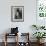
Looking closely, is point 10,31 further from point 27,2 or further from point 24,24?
point 27,2

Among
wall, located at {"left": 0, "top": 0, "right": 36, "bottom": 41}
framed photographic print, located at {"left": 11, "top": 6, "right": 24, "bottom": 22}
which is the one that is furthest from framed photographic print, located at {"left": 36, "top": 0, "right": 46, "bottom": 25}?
framed photographic print, located at {"left": 11, "top": 6, "right": 24, "bottom": 22}

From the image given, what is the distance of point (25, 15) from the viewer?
7066 millimetres

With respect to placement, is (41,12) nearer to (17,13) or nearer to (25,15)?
(25,15)

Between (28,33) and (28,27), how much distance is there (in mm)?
291

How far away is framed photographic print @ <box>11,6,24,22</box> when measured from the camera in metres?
7.02

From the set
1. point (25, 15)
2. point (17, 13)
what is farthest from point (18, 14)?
point (25, 15)

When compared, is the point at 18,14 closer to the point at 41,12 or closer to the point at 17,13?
the point at 17,13

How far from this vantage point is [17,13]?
7.06 m

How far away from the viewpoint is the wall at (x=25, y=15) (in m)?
7.01

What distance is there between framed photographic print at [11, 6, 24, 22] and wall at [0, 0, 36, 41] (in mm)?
139

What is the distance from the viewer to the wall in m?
7.01

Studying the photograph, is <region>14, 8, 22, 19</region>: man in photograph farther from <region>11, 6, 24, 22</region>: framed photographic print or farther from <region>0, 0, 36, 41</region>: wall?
<region>0, 0, 36, 41</region>: wall

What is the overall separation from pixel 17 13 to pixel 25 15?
38 centimetres

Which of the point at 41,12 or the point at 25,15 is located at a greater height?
the point at 41,12
